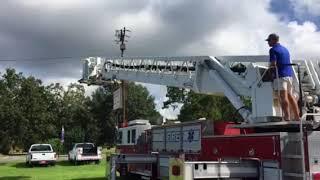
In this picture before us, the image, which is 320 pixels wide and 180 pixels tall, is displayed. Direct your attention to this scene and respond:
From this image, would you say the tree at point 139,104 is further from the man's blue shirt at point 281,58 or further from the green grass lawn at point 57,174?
the man's blue shirt at point 281,58

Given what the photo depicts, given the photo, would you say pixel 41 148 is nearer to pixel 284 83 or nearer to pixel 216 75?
pixel 216 75

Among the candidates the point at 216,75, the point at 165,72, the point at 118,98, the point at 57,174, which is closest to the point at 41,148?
the point at 118,98

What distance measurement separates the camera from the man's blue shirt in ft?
29.9

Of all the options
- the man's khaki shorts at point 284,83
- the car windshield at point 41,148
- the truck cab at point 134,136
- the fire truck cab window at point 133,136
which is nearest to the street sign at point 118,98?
the car windshield at point 41,148

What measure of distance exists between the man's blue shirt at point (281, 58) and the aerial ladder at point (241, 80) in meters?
0.34

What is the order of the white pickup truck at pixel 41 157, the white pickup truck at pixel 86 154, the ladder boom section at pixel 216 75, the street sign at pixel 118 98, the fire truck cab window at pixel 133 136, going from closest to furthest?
the ladder boom section at pixel 216 75
the fire truck cab window at pixel 133 136
the street sign at pixel 118 98
the white pickup truck at pixel 41 157
the white pickup truck at pixel 86 154

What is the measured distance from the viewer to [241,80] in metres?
13.0

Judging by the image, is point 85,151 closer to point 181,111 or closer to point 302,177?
point 181,111

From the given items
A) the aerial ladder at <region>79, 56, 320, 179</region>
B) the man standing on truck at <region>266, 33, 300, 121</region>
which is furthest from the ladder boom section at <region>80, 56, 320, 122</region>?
the man standing on truck at <region>266, 33, 300, 121</region>

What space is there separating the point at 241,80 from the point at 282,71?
3.75 metres

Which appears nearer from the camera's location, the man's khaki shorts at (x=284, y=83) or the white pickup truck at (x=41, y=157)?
the man's khaki shorts at (x=284, y=83)

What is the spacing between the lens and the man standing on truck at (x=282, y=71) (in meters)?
9.09

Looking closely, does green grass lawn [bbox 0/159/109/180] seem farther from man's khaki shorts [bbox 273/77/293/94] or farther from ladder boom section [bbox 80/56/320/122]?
man's khaki shorts [bbox 273/77/293/94]

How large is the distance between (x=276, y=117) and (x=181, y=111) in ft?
141
